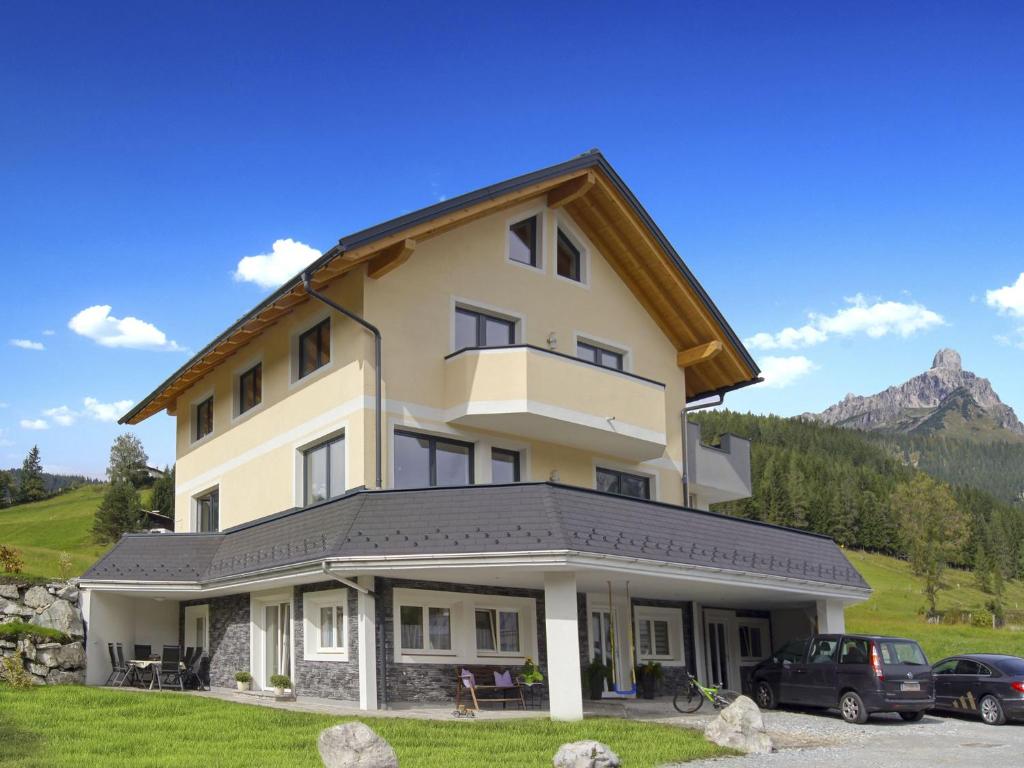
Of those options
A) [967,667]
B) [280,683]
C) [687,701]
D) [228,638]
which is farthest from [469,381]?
[967,667]

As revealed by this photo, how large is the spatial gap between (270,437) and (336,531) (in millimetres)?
6055

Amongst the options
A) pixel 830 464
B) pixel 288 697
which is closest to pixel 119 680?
pixel 288 697

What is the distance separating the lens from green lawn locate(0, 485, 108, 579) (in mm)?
71000

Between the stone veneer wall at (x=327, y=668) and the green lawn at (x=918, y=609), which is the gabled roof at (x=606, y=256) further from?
the green lawn at (x=918, y=609)

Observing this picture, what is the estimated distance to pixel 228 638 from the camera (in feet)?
73.5

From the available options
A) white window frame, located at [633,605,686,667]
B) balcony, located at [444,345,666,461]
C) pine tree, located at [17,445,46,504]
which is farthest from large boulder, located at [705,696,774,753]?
pine tree, located at [17,445,46,504]

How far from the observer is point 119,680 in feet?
70.1

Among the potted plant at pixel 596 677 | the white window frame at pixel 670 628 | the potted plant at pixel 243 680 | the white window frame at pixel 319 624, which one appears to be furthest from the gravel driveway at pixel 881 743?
the potted plant at pixel 243 680

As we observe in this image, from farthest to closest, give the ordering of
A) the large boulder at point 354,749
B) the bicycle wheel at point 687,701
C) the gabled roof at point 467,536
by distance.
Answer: the bicycle wheel at point 687,701 < the gabled roof at point 467,536 < the large boulder at point 354,749

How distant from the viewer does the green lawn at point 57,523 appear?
7100cm

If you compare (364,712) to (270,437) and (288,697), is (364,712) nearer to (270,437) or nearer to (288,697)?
(288,697)

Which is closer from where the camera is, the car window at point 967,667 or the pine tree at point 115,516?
the car window at point 967,667

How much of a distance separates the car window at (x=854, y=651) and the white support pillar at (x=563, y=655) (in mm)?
5984

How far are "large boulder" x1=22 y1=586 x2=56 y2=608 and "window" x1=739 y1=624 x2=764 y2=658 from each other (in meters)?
16.0
